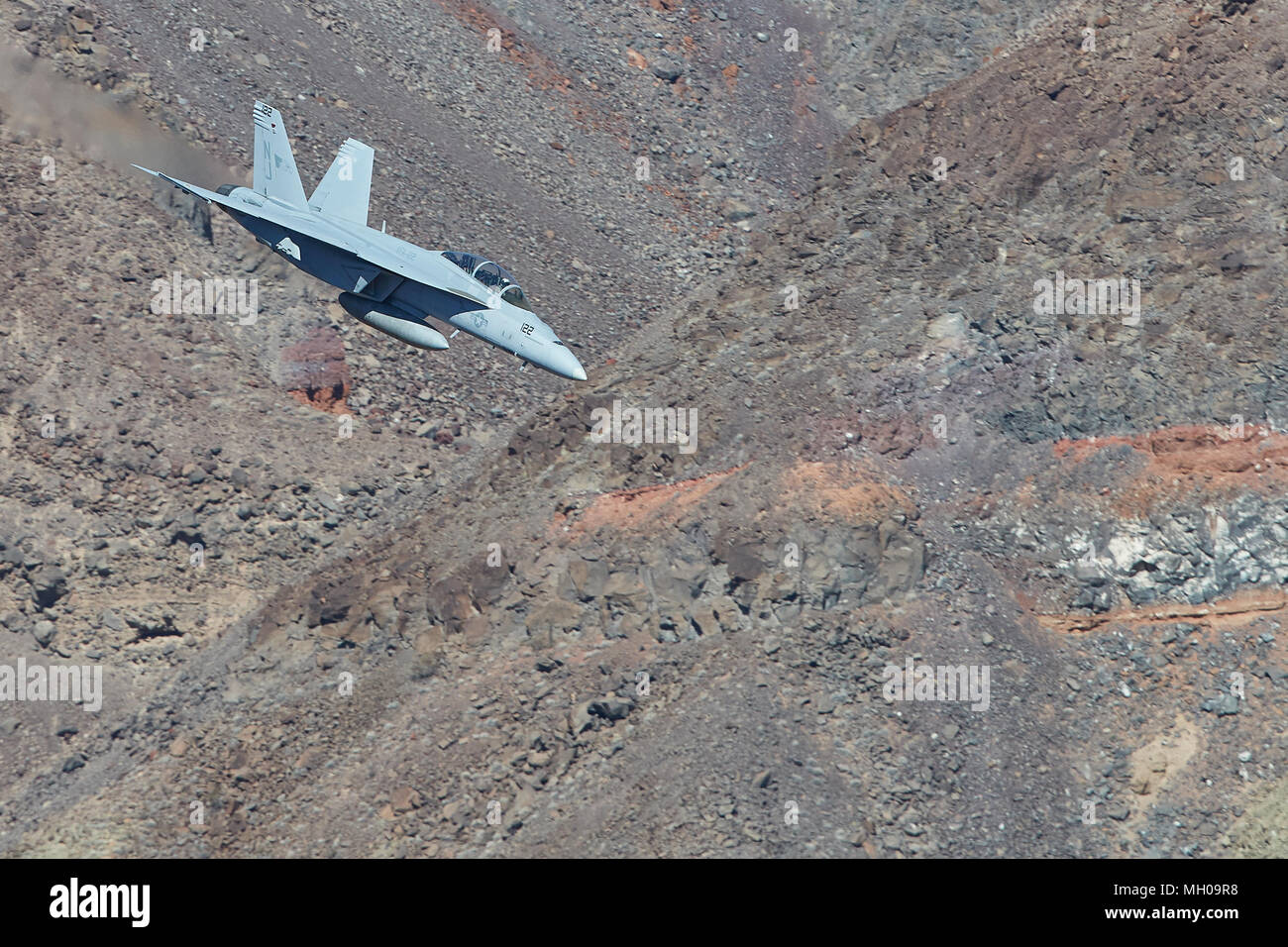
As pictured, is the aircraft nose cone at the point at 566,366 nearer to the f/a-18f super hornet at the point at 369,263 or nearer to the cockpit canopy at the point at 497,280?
the f/a-18f super hornet at the point at 369,263

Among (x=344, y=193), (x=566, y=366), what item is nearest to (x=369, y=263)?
(x=344, y=193)

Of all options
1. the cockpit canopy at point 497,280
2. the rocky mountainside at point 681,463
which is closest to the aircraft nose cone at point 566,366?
the cockpit canopy at point 497,280

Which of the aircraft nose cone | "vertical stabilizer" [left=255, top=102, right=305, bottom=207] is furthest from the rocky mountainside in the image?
"vertical stabilizer" [left=255, top=102, right=305, bottom=207]

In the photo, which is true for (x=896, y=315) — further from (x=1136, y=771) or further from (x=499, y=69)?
(x=499, y=69)

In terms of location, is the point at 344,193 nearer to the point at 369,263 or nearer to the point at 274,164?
the point at 274,164

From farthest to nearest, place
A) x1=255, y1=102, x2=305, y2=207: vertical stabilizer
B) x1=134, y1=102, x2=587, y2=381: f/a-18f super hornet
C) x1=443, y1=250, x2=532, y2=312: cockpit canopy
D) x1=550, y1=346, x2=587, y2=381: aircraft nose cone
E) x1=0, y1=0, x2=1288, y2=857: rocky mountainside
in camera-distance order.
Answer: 1. x1=255, y1=102, x2=305, y2=207: vertical stabilizer
2. x1=443, y1=250, x2=532, y2=312: cockpit canopy
3. x1=134, y1=102, x2=587, y2=381: f/a-18f super hornet
4. x1=550, y1=346, x2=587, y2=381: aircraft nose cone
5. x1=0, y1=0, x2=1288, y2=857: rocky mountainside

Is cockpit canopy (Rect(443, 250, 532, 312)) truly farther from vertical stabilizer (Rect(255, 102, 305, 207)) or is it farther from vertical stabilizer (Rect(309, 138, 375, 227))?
vertical stabilizer (Rect(255, 102, 305, 207))
